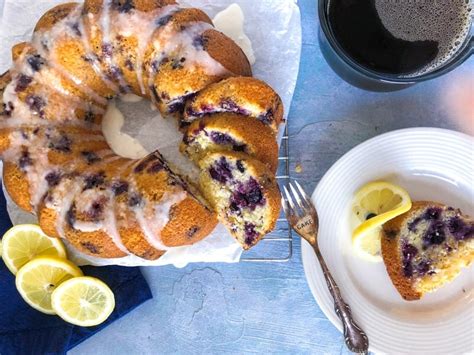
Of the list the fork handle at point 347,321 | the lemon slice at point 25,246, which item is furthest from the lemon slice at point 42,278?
the fork handle at point 347,321

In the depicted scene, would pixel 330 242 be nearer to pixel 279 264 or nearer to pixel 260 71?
pixel 279 264

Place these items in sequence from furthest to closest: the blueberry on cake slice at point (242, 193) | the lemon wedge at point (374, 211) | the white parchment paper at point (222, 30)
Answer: the white parchment paper at point (222, 30)
the lemon wedge at point (374, 211)
the blueberry on cake slice at point (242, 193)

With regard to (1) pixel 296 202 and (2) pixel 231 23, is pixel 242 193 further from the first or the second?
(2) pixel 231 23

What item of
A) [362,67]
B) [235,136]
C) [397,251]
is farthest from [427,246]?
[235,136]

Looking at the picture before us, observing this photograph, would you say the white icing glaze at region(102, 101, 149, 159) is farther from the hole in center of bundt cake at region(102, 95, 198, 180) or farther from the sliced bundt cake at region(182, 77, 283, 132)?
the sliced bundt cake at region(182, 77, 283, 132)

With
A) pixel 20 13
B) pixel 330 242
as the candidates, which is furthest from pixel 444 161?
pixel 20 13

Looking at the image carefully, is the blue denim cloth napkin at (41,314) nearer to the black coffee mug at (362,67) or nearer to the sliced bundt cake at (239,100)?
the sliced bundt cake at (239,100)
